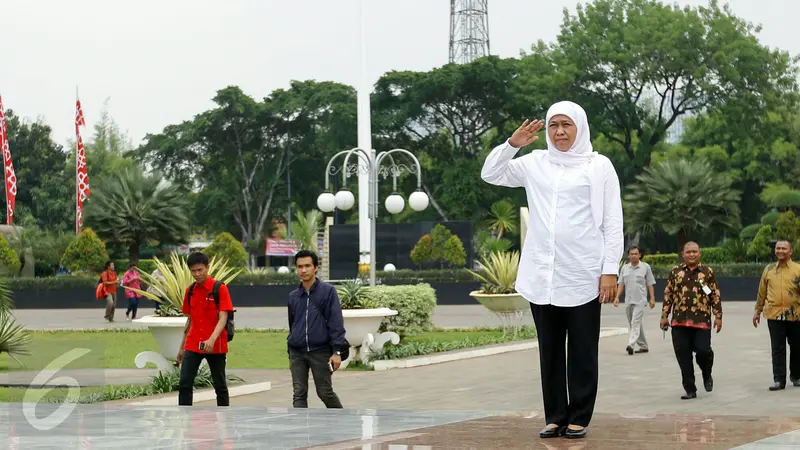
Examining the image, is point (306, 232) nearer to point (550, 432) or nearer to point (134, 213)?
point (134, 213)

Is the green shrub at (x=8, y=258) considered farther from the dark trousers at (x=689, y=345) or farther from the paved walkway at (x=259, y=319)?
the dark trousers at (x=689, y=345)

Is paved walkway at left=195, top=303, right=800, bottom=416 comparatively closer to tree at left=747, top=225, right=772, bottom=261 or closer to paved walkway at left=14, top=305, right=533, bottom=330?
paved walkway at left=14, top=305, right=533, bottom=330

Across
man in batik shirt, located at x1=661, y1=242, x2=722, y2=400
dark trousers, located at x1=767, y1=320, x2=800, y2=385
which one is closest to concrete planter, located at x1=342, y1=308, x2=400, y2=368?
man in batik shirt, located at x1=661, y1=242, x2=722, y2=400

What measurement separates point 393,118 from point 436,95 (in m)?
2.67

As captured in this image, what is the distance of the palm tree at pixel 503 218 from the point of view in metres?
61.6

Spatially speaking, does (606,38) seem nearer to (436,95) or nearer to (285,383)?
(436,95)

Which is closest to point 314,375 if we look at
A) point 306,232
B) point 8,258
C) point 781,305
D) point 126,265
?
point 781,305

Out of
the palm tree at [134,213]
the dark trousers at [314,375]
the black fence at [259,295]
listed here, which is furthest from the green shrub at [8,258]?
the dark trousers at [314,375]

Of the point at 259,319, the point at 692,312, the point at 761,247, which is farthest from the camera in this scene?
the point at 761,247

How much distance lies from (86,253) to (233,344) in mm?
25326

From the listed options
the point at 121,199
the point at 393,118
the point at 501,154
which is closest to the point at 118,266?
the point at 121,199

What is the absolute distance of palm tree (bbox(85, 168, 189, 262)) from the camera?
1917 inches

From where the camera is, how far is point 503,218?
202 ft

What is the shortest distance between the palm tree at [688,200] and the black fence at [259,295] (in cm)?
511
